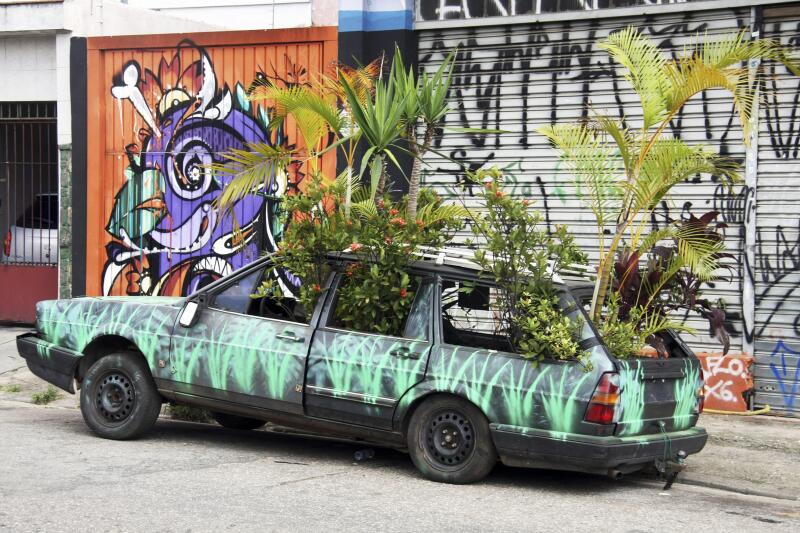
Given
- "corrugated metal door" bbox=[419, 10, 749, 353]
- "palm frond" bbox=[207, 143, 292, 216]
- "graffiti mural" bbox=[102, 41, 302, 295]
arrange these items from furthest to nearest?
"graffiti mural" bbox=[102, 41, 302, 295]
"corrugated metal door" bbox=[419, 10, 749, 353]
"palm frond" bbox=[207, 143, 292, 216]

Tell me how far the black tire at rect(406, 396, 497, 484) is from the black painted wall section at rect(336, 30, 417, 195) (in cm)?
541

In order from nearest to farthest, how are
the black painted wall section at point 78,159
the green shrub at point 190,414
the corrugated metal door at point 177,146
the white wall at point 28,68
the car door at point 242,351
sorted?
the car door at point 242,351
the green shrub at point 190,414
the corrugated metal door at point 177,146
the black painted wall section at point 78,159
the white wall at point 28,68

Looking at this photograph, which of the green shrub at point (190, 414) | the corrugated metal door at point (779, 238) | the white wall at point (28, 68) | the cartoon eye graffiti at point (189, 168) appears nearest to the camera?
the green shrub at point (190, 414)

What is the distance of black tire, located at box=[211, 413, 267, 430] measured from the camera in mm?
8922

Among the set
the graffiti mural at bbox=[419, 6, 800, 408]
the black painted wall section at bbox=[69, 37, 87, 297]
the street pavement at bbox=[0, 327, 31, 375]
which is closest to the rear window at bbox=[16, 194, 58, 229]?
the black painted wall section at bbox=[69, 37, 87, 297]

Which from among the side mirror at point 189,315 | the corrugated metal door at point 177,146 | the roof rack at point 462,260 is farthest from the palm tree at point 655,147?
the corrugated metal door at point 177,146

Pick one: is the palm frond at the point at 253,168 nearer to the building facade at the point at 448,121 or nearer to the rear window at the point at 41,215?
the building facade at the point at 448,121

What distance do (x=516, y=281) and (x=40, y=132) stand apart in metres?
9.95

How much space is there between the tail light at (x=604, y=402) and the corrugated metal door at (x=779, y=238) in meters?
4.31

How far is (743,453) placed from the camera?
28.0ft

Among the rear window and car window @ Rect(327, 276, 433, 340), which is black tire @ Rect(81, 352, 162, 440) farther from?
the rear window

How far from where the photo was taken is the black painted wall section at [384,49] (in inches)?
481

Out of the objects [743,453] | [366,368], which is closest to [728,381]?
[743,453]

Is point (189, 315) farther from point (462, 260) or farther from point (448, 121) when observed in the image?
point (448, 121)
